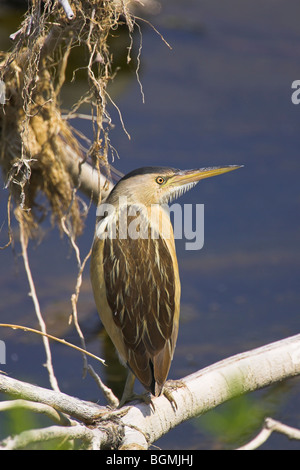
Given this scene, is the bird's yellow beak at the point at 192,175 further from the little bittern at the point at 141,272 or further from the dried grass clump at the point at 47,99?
the dried grass clump at the point at 47,99

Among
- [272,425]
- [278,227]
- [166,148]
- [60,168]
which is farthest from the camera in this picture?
[166,148]

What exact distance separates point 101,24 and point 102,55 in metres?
0.18

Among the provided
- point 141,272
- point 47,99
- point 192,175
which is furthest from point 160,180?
point 47,99

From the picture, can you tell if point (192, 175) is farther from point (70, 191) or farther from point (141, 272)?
point (70, 191)

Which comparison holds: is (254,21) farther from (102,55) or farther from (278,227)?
(102,55)

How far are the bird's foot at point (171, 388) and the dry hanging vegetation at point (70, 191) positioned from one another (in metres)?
0.02

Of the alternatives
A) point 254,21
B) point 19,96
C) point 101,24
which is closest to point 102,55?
point 101,24

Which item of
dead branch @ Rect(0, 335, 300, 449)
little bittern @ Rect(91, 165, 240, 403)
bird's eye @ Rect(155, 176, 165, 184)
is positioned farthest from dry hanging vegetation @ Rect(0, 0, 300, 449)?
bird's eye @ Rect(155, 176, 165, 184)

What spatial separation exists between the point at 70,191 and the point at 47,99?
2.17 ft

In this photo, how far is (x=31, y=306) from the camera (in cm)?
535

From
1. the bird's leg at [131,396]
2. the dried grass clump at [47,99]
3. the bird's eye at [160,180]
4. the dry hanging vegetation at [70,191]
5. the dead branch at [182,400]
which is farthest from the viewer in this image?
the bird's eye at [160,180]

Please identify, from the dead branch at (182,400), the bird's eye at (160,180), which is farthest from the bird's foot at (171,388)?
the bird's eye at (160,180)

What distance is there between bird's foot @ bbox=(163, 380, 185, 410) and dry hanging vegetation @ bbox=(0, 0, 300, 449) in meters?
0.02

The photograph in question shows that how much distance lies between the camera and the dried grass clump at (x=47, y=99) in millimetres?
3217
